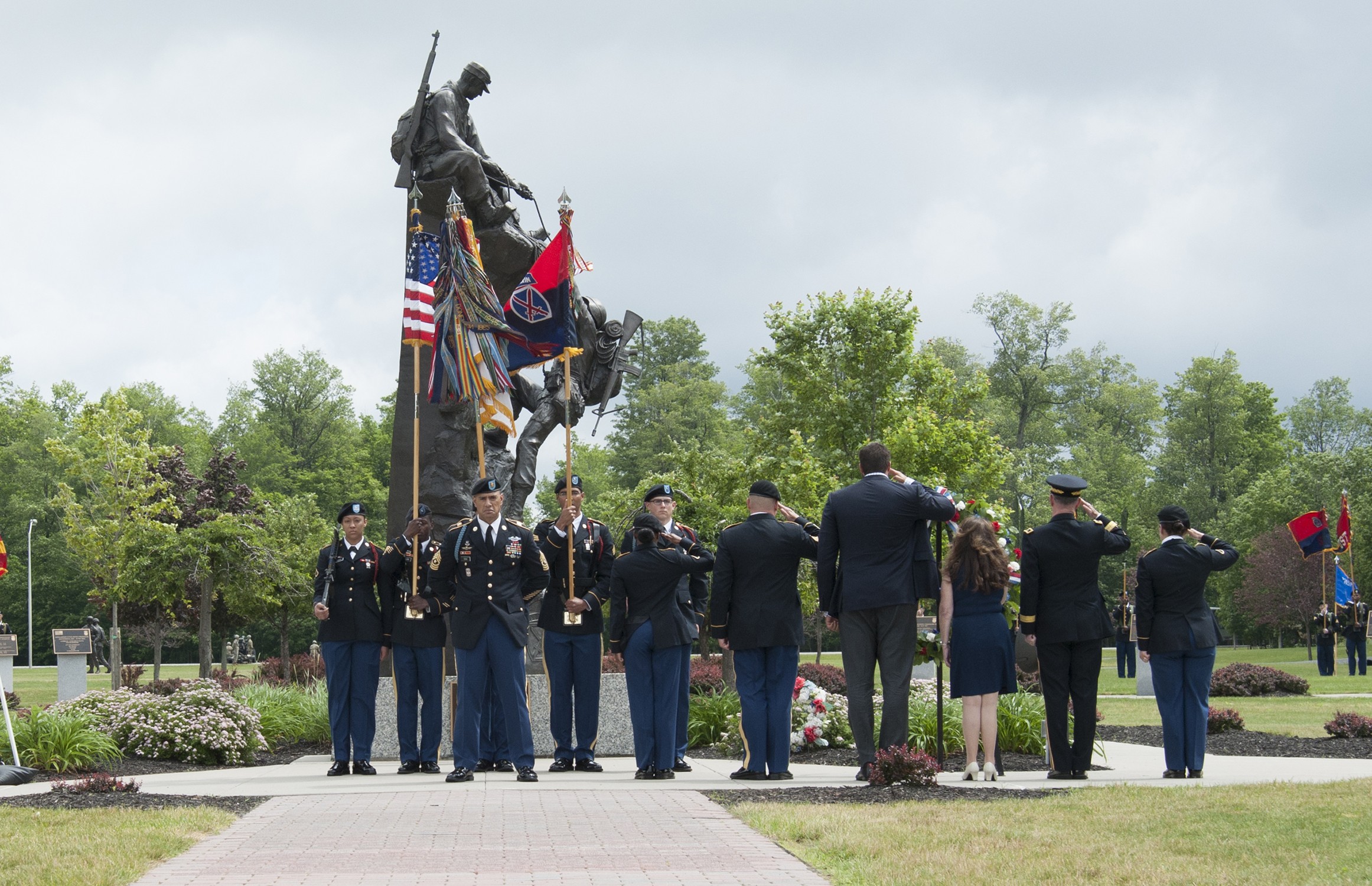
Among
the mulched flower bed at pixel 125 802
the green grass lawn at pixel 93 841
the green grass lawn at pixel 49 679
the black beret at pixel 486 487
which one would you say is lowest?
the green grass lawn at pixel 49 679

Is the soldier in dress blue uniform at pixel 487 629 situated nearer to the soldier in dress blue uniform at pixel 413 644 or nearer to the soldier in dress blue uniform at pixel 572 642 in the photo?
the soldier in dress blue uniform at pixel 572 642

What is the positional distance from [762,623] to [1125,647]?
2389cm

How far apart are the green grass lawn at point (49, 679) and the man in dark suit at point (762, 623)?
627 inches

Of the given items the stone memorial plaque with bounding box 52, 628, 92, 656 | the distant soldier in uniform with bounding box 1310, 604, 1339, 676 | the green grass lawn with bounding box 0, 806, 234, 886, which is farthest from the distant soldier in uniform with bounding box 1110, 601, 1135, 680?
the green grass lawn with bounding box 0, 806, 234, 886

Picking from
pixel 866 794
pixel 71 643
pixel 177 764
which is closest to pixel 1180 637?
pixel 866 794

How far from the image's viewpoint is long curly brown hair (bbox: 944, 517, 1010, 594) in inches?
350

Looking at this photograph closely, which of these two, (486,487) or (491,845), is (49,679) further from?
(491,845)

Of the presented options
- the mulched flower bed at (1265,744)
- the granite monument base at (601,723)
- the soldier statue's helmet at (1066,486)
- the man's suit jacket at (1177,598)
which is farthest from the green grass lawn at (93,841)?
the mulched flower bed at (1265,744)

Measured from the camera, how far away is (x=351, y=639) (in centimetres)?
1047

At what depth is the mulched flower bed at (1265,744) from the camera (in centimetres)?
1147

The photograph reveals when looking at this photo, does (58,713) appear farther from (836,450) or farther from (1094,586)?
(836,450)

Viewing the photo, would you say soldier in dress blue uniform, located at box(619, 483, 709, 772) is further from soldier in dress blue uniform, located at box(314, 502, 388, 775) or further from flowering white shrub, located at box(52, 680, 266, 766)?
flowering white shrub, located at box(52, 680, 266, 766)

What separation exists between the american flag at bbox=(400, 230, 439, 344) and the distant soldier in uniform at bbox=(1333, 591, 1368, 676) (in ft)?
85.2

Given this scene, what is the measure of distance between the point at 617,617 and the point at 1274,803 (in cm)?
470
